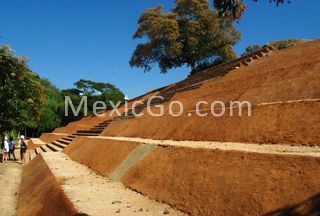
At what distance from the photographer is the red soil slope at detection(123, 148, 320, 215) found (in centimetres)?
303

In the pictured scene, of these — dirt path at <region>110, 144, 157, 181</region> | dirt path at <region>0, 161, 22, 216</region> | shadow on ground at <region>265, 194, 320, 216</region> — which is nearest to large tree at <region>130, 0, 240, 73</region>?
dirt path at <region>0, 161, 22, 216</region>

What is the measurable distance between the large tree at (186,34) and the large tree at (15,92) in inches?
473

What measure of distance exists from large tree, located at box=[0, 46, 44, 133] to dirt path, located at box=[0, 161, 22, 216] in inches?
123

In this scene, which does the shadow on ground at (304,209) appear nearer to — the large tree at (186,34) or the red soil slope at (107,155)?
the red soil slope at (107,155)

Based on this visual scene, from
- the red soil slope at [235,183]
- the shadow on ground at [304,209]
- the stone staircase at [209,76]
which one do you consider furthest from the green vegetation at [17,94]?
the shadow on ground at [304,209]

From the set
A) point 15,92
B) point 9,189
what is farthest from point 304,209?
point 15,92

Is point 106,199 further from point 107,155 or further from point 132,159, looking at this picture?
point 107,155

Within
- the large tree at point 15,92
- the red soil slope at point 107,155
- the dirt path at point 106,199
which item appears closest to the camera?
the dirt path at point 106,199

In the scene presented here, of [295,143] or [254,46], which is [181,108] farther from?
[254,46]

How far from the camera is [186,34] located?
30.4 meters

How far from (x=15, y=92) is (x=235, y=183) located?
15.1 metres

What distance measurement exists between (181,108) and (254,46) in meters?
25.2

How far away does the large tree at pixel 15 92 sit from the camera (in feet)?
44.2

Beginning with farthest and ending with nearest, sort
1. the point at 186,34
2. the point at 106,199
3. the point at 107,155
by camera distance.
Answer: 1. the point at 186,34
2. the point at 107,155
3. the point at 106,199
